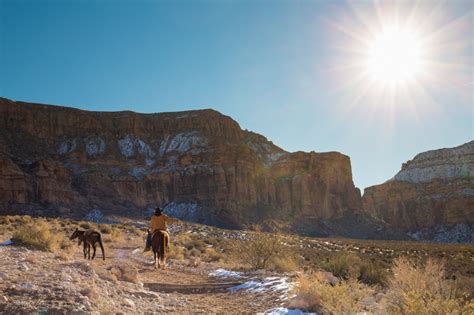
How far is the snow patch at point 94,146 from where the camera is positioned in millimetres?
90188

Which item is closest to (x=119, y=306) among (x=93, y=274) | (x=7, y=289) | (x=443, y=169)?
(x=7, y=289)

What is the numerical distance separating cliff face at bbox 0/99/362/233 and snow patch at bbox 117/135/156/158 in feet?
0.74

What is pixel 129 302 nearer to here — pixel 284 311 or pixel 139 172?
pixel 284 311

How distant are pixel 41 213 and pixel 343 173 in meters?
74.2

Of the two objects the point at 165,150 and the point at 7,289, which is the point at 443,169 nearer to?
the point at 165,150

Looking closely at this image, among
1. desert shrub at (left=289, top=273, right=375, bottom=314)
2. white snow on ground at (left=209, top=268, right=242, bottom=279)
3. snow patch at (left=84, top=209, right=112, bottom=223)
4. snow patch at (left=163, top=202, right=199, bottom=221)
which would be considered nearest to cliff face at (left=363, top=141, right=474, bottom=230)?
snow patch at (left=163, top=202, right=199, bottom=221)

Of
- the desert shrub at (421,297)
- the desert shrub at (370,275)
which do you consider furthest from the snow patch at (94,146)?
the desert shrub at (421,297)

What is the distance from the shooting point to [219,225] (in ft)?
258

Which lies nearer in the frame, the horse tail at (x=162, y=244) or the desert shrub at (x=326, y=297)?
the desert shrub at (x=326, y=297)

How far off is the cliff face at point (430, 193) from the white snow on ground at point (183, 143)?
182ft

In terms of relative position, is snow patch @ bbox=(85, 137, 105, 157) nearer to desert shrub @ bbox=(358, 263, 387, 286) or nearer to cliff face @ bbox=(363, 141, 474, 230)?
cliff face @ bbox=(363, 141, 474, 230)

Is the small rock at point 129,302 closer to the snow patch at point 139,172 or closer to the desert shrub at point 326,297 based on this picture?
the desert shrub at point 326,297

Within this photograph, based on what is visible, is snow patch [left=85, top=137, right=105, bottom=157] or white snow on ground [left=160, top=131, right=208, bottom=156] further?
white snow on ground [left=160, top=131, right=208, bottom=156]

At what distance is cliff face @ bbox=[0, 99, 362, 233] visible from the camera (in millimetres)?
75062
